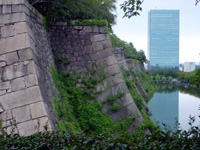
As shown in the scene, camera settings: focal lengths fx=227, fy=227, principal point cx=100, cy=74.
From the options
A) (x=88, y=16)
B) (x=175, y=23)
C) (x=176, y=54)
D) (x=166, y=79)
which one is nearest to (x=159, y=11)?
(x=175, y=23)

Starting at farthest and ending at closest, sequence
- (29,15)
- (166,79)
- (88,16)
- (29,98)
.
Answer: (166,79) < (88,16) < (29,15) < (29,98)

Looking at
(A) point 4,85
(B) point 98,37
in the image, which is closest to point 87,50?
(B) point 98,37

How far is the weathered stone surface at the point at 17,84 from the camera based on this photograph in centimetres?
563

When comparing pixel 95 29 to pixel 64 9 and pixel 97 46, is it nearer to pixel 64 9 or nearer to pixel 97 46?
pixel 97 46

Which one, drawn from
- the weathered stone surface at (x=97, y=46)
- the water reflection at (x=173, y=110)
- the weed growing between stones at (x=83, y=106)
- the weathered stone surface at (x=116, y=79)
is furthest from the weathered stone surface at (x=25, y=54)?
the water reflection at (x=173, y=110)

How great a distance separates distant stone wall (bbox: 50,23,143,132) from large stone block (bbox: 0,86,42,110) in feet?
10.9

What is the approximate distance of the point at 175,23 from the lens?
467 feet

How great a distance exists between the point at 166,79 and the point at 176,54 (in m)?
86.0

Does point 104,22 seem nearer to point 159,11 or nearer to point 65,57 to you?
point 65,57

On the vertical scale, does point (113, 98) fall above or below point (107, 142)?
below

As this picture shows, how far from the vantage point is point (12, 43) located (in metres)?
6.12

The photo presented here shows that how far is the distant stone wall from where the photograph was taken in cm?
886

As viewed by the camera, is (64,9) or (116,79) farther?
(64,9)

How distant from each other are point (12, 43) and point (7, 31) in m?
0.42
